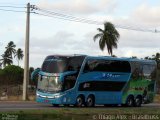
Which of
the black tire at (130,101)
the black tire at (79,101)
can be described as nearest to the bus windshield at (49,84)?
the black tire at (79,101)

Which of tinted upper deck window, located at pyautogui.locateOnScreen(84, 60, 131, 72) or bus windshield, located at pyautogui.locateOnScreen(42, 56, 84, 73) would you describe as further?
tinted upper deck window, located at pyautogui.locateOnScreen(84, 60, 131, 72)

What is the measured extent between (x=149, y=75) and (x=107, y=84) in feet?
15.8

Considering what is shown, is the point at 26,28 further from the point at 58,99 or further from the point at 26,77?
the point at 58,99

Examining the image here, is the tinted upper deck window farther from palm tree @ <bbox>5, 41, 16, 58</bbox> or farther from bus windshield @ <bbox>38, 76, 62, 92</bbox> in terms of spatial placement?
palm tree @ <bbox>5, 41, 16, 58</bbox>

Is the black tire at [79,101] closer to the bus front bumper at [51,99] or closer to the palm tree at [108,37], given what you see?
the bus front bumper at [51,99]

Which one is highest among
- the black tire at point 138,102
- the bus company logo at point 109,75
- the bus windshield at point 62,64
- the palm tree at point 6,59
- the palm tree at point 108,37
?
the palm tree at point 6,59

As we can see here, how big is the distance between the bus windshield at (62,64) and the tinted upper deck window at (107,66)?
0.84 meters

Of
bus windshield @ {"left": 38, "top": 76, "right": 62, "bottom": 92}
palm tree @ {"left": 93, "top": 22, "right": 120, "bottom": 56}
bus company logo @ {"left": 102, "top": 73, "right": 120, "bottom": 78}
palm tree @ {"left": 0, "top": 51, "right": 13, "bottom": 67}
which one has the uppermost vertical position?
palm tree @ {"left": 0, "top": 51, "right": 13, "bottom": 67}

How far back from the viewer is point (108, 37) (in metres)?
76.5

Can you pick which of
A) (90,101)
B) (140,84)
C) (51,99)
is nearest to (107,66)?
(90,101)

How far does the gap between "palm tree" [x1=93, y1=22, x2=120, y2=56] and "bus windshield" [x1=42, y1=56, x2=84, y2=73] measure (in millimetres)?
41284

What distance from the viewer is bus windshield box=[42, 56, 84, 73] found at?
34625mm

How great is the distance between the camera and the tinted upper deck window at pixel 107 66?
35969 mm

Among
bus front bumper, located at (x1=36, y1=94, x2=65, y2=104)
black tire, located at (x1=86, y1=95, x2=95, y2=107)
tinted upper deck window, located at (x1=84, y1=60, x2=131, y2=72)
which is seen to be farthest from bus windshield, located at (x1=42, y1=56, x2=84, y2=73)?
black tire, located at (x1=86, y1=95, x2=95, y2=107)
